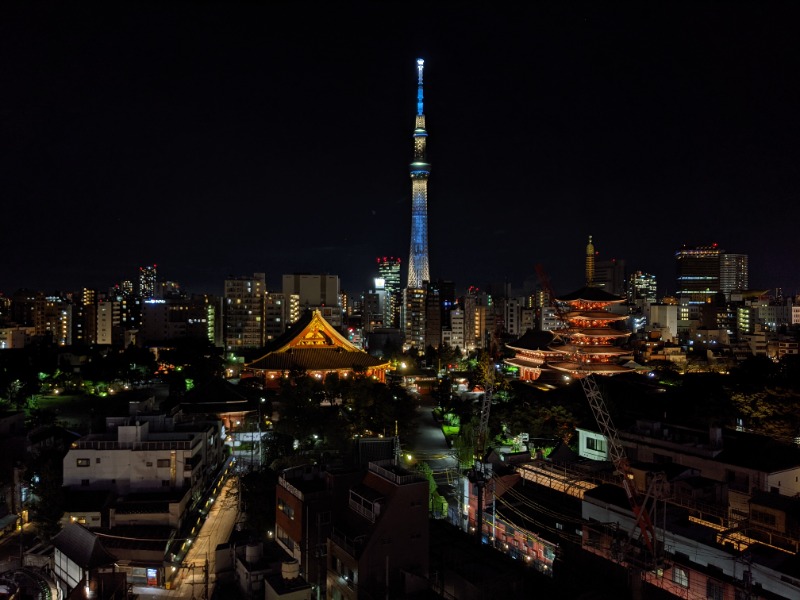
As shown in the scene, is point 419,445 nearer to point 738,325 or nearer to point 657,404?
point 657,404

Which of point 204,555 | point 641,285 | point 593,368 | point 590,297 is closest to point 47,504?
point 204,555

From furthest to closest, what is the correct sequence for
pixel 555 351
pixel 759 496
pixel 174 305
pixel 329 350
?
1. pixel 174 305
2. pixel 329 350
3. pixel 555 351
4. pixel 759 496

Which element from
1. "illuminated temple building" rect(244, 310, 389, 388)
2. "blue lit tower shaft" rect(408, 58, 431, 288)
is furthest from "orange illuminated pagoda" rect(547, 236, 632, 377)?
"blue lit tower shaft" rect(408, 58, 431, 288)

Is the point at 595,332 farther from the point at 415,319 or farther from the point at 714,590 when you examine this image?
the point at 415,319

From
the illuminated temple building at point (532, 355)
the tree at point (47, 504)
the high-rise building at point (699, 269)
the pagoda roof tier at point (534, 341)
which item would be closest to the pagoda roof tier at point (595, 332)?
the illuminated temple building at point (532, 355)

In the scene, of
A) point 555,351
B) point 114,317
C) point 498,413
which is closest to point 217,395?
point 498,413

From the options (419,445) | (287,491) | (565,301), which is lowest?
(419,445)
